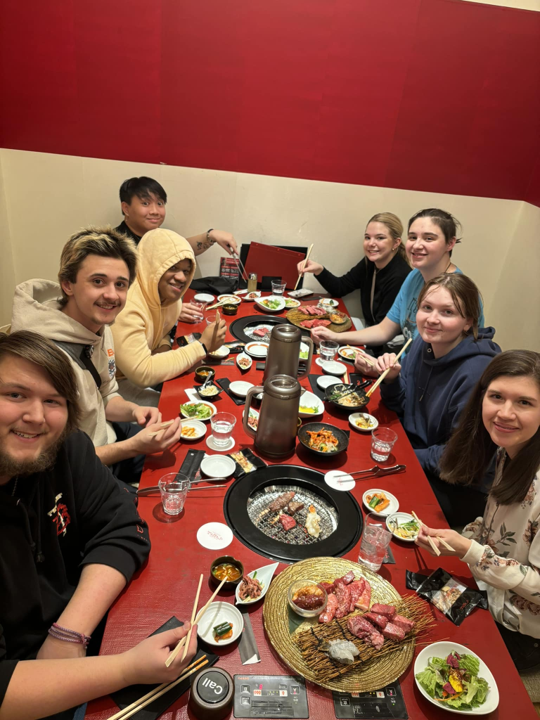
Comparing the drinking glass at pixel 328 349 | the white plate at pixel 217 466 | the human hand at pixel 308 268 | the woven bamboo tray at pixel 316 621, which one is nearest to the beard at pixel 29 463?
the white plate at pixel 217 466

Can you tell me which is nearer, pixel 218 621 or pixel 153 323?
pixel 218 621

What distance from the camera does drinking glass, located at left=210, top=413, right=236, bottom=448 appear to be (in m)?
1.94

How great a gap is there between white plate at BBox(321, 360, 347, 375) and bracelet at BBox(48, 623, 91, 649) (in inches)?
70.2

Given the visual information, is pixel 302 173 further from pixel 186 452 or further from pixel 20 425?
pixel 20 425

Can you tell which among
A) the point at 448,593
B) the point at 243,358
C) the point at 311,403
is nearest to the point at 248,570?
the point at 448,593

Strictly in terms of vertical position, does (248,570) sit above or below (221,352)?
below

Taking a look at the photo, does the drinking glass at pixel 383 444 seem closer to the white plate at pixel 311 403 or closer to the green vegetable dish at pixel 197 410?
the white plate at pixel 311 403

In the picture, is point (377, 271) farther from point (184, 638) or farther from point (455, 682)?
point (184, 638)

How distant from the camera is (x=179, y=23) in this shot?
3.48 meters

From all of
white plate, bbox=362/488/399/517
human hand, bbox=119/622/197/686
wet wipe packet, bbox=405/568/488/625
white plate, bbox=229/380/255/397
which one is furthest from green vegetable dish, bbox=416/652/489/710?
white plate, bbox=229/380/255/397

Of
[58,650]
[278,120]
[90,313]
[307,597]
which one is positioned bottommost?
[58,650]

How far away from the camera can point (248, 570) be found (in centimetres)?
143

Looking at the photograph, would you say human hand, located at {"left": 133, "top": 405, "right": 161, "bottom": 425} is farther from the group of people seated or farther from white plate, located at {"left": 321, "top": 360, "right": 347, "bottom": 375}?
white plate, located at {"left": 321, "top": 360, "right": 347, "bottom": 375}

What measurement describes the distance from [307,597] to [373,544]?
291mm
